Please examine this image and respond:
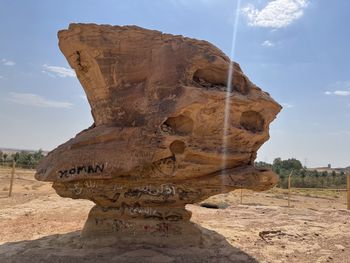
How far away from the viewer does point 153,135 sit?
7898mm

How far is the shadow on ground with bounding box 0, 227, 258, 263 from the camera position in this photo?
7441 millimetres

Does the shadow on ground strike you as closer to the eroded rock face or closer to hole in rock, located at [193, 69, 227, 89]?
the eroded rock face

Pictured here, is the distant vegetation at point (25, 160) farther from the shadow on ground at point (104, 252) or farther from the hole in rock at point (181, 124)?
the hole in rock at point (181, 124)

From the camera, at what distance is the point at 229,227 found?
1129 cm

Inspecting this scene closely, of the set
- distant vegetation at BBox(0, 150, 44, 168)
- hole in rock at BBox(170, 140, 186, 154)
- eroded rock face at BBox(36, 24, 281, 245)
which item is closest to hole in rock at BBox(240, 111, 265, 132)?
eroded rock face at BBox(36, 24, 281, 245)

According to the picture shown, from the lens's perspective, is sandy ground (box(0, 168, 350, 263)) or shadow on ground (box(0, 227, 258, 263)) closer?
shadow on ground (box(0, 227, 258, 263))

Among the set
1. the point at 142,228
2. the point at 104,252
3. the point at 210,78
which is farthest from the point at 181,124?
the point at 104,252

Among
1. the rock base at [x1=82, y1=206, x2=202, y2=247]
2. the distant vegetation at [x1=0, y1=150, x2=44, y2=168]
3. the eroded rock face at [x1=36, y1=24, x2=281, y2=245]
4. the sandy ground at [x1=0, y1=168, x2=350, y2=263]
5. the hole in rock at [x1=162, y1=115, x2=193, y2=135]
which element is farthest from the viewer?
the distant vegetation at [x1=0, y1=150, x2=44, y2=168]

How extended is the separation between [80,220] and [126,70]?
5.80m

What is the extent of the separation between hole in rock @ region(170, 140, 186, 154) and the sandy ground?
201 cm

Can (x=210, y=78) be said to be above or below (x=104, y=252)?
above

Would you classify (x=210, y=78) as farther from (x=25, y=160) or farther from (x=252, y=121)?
(x=25, y=160)

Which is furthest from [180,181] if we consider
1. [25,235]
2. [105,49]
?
[25,235]

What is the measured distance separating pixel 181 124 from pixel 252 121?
193cm
